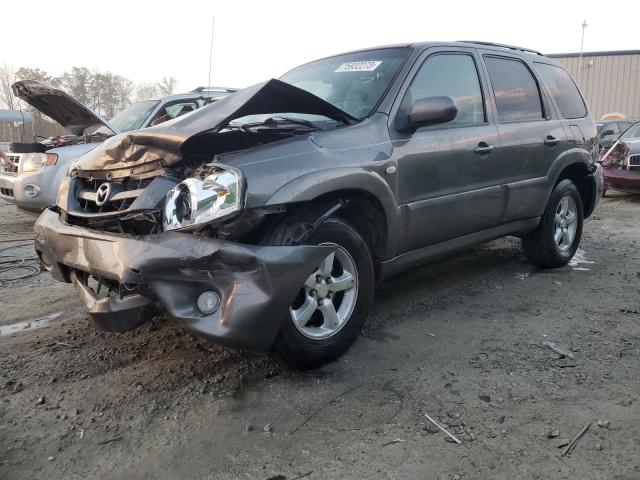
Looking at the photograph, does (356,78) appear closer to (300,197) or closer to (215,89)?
(300,197)

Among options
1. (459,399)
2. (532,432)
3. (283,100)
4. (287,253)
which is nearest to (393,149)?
(283,100)

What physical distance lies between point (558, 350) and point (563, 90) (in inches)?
116

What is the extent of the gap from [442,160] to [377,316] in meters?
1.19

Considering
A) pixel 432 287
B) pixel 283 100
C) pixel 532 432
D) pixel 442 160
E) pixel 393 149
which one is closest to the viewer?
pixel 532 432

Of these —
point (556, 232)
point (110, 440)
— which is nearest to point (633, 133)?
point (556, 232)

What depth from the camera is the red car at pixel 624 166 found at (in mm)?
9742

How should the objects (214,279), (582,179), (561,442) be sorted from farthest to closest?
1. (582,179)
2. (214,279)
3. (561,442)

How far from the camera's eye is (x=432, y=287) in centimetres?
462

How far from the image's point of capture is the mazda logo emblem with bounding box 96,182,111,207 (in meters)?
2.89

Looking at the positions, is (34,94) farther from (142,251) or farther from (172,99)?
(142,251)

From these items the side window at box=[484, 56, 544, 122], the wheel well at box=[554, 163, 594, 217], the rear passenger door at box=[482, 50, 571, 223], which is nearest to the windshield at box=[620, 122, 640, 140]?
the wheel well at box=[554, 163, 594, 217]

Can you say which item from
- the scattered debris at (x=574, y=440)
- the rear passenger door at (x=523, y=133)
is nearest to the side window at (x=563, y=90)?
the rear passenger door at (x=523, y=133)

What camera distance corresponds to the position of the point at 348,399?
2738mm

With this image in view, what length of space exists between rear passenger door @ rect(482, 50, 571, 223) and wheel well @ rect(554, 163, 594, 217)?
1.15 feet
